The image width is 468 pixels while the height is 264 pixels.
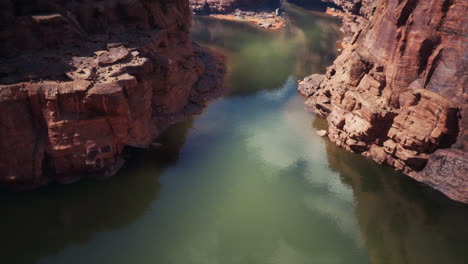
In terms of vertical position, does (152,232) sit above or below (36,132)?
below

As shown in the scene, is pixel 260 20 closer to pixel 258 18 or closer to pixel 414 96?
pixel 258 18

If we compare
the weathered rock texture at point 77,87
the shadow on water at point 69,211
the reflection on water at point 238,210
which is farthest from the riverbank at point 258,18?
the shadow on water at point 69,211

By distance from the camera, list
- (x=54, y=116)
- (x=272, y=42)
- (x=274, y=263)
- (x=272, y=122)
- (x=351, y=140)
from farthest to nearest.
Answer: (x=272, y=42)
(x=272, y=122)
(x=351, y=140)
(x=54, y=116)
(x=274, y=263)

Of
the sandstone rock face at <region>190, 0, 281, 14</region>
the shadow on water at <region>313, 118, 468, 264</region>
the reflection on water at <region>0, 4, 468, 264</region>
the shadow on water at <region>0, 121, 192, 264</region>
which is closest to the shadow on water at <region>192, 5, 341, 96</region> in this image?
the sandstone rock face at <region>190, 0, 281, 14</region>

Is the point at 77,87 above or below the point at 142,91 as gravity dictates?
above

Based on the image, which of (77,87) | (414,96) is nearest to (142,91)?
(77,87)

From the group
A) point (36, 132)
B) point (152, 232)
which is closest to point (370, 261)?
point (152, 232)

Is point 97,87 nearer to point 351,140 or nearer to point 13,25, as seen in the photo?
point 13,25

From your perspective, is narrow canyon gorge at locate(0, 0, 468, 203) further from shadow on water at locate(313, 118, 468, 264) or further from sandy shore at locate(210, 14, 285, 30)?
sandy shore at locate(210, 14, 285, 30)
